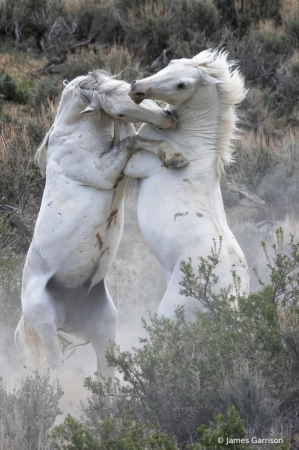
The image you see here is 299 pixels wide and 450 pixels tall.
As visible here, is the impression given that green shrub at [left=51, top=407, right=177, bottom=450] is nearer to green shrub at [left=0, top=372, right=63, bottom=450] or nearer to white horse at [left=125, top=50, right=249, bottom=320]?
green shrub at [left=0, top=372, right=63, bottom=450]

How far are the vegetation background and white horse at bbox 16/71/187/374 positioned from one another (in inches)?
23.2

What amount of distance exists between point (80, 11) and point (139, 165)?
10.1 meters

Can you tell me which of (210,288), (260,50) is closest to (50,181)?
(210,288)

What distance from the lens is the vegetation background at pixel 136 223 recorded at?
9.30ft

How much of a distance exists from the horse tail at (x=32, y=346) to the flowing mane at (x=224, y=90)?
1747mm

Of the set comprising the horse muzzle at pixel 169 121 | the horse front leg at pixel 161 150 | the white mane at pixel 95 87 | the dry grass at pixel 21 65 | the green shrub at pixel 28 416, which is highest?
the dry grass at pixel 21 65

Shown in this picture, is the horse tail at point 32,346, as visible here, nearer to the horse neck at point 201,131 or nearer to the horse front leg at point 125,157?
the horse front leg at point 125,157

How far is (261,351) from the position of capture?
294 cm

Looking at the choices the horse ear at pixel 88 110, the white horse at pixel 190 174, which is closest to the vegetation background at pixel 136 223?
the white horse at pixel 190 174

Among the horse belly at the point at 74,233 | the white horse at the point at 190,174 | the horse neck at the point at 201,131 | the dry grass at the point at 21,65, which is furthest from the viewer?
the dry grass at the point at 21,65

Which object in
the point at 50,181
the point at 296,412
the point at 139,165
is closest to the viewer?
the point at 296,412

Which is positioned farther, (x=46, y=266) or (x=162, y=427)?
(x=46, y=266)

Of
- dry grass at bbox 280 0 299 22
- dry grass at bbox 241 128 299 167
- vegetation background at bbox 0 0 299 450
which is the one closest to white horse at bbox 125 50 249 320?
vegetation background at bbox 0 0 299 450

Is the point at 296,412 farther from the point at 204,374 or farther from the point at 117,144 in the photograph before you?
the point at 117,144
